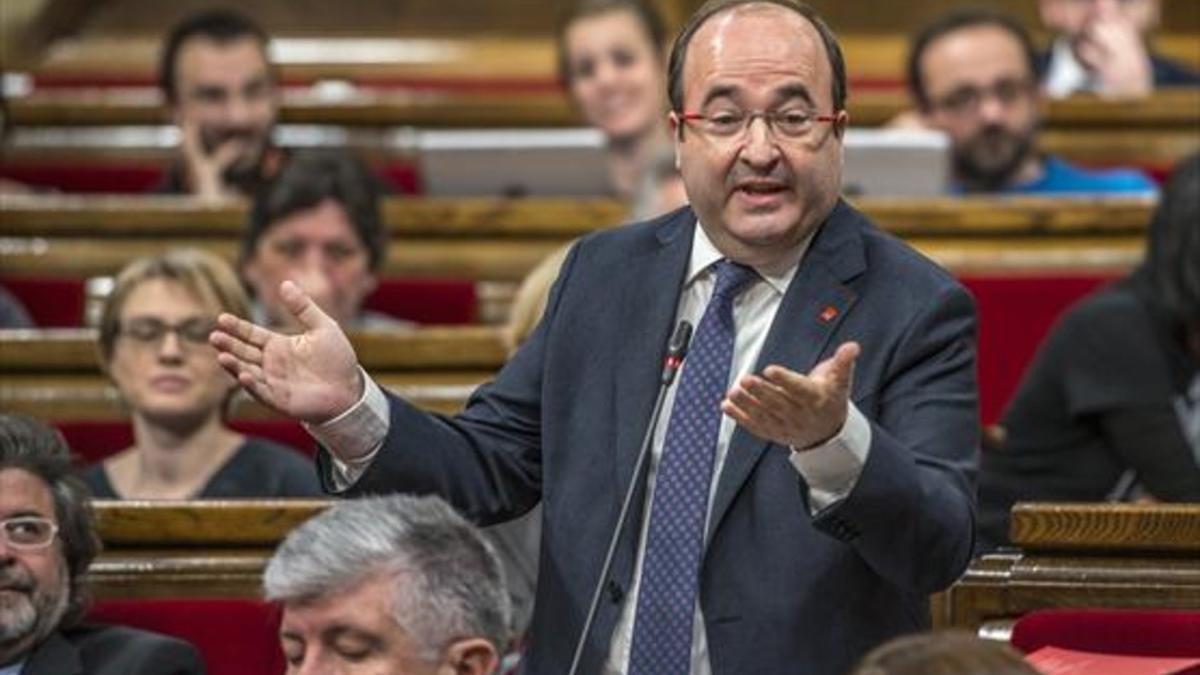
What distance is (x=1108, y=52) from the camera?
293 centimetres

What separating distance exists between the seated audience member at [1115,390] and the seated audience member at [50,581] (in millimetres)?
649

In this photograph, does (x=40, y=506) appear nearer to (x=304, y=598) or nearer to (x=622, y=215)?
(x=304, y=598)

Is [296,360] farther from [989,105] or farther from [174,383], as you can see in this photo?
[989,105]

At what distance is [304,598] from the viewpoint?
1100 mm

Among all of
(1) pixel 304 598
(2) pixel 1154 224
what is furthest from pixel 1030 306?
(1) pixel 304 598

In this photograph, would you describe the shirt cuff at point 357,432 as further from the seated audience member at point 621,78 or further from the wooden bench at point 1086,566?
the seated audience member at point 621,78

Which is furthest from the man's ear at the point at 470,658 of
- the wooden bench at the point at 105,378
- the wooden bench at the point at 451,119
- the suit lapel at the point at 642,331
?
the wooden bench at the point at 451,119

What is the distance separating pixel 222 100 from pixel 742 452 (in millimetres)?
1542

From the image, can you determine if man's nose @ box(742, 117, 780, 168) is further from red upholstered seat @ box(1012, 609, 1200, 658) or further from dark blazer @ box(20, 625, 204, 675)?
dark blazer @ box(20, 625, 204, 675)

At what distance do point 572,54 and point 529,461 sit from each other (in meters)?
1.48

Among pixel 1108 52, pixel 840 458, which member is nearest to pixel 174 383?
pixel 840 458

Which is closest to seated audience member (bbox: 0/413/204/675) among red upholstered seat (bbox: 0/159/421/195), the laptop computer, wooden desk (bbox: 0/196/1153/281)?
wooden desk (bbox: 0/196/1153/281)

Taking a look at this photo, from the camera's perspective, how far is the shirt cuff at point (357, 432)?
117 cm

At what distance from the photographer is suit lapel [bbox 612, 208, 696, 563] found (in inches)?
47.2
